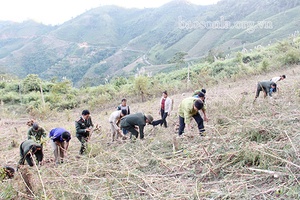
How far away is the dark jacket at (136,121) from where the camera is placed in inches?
203

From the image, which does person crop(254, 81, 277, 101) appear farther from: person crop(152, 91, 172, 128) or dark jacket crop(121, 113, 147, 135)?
dark jacket crop(121, 113, 147, 135)

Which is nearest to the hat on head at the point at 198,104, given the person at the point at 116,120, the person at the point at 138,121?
the person at the point at 138,121

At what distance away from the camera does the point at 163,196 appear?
287 centimetres

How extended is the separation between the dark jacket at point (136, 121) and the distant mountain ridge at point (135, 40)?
2912 cm

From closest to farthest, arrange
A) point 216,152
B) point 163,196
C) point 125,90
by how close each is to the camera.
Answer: point 163,196 < point 216,152 < point 125,90

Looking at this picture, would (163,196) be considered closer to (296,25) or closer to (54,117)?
(54,117)

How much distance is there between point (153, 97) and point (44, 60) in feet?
182

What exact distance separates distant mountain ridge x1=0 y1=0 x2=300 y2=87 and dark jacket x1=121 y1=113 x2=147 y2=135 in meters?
29.1

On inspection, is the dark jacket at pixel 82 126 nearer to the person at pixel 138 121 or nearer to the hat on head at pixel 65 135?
the hat on head at pixel 65 135

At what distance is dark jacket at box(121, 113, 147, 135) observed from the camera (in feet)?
16.9

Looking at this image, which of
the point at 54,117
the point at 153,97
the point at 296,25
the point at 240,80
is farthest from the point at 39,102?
the point at 296,25

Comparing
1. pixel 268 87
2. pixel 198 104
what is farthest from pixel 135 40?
pixel 198 104

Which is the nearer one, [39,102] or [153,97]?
[153,97]

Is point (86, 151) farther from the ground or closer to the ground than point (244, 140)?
closer to the ground
